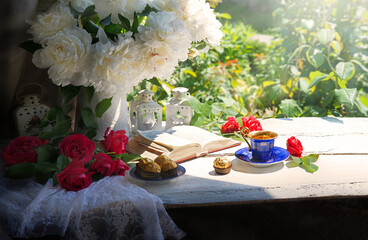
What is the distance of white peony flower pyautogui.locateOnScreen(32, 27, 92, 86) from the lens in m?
1.16

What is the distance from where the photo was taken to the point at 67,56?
3.81ft

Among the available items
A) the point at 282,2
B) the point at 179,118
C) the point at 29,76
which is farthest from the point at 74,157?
the point at 282,2

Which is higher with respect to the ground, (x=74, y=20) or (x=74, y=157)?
(x=74, y=20)

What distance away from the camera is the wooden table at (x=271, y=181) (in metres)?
1.15

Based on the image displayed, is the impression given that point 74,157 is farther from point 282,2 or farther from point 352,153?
point 282,2

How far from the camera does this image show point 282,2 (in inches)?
124

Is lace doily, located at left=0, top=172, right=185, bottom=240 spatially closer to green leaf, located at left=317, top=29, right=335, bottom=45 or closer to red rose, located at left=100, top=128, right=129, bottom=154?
red rose, located at left=100, top=128, right=129, bottom=154

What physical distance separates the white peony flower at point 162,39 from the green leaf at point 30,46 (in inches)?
13.9

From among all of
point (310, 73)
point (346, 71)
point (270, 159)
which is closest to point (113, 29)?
point (270, 159)

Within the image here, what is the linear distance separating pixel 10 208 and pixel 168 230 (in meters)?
0.45

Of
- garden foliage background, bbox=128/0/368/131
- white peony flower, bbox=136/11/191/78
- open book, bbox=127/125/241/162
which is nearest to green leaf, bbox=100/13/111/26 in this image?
white peony flower, bbox=136/11/191/78

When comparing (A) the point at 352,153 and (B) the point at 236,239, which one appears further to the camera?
(A) the point at 352,153

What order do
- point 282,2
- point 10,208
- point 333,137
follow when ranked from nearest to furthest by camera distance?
point 10,208 < point 333,137 < point 282,2

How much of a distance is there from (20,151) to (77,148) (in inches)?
6.9
